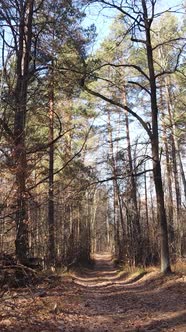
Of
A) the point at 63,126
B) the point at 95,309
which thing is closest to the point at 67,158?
the point at 63,126

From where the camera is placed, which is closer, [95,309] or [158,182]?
[95,309]

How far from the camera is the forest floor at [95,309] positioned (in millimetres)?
6719

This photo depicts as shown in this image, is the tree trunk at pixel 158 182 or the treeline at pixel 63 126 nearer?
the treeline at pixel 63 126

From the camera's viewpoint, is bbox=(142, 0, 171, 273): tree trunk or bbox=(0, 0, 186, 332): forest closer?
bbox=(0, 0, 186, 332): forest

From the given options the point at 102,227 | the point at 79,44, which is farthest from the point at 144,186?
the point at 102,227

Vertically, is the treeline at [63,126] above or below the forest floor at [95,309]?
above

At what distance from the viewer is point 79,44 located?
14.4m

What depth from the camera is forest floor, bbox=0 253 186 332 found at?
6719 mm

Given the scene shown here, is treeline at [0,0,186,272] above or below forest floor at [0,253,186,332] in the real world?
above

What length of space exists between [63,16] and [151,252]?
10.1 meters

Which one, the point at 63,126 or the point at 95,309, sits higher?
the point at 63,126

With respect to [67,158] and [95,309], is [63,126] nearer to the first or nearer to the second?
[67,158]

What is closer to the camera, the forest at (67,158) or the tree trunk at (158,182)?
the forest at (67,158)

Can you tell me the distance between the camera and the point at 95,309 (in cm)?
888
